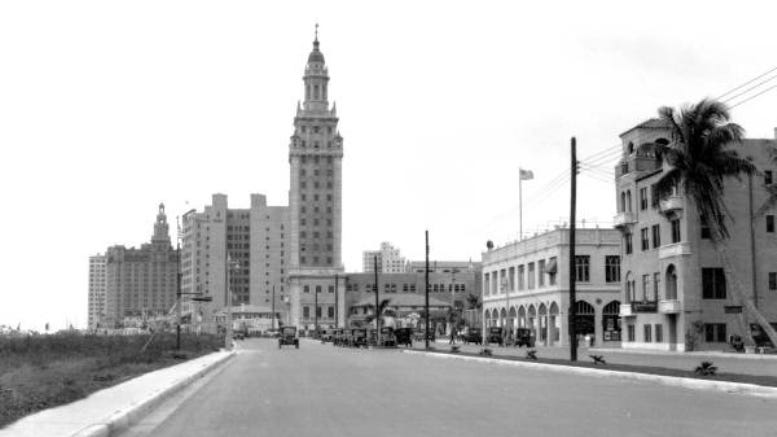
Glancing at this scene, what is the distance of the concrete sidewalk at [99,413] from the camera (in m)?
14.3

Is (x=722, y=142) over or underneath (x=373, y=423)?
over

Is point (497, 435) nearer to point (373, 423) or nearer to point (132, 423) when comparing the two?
point (373, 423)

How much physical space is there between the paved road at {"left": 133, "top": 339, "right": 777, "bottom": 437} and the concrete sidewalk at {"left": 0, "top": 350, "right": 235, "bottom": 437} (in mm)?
591

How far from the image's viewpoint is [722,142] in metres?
56.4

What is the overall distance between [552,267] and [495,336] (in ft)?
30.3

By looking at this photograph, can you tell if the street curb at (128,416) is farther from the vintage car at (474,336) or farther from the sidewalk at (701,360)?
the vintage car at (474,336)

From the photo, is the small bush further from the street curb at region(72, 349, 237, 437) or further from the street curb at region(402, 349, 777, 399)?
the street curb at region(72, 349, 237, 437)

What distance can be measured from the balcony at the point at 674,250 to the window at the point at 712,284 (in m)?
1.90

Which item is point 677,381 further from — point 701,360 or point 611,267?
point 611,267

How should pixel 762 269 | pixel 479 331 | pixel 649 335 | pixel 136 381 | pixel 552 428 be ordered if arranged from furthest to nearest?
pixel 479 331
pixel 649 335
pixel 762 269
pixel 136 381
pixel 552 428

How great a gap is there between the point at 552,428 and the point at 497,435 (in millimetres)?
1467

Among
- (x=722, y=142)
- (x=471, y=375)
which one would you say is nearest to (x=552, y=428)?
(x=471, y=375)

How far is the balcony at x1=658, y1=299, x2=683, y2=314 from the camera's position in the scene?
233ft

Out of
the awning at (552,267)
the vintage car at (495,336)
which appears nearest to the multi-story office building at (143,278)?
the vintage car at (495,336)
